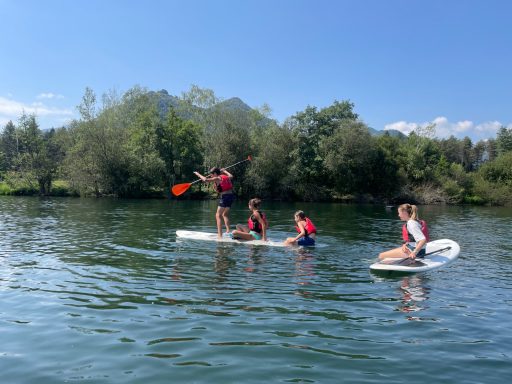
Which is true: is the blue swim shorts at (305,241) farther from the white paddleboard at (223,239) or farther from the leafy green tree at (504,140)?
the leafy green tree at (504,140)

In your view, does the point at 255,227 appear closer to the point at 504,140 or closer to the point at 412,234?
the point at 412,234

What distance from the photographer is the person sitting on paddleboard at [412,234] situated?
38.2 feet

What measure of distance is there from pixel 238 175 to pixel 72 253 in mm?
42393

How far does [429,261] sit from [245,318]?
272 inches

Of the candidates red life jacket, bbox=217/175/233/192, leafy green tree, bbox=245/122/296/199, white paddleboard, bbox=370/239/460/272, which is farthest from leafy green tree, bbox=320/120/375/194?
white paddleboard, bbox=370/239/460/272

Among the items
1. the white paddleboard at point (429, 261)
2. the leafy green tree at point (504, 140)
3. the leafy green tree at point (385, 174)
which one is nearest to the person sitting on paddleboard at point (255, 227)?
the white paddleboard at point (429, 261)

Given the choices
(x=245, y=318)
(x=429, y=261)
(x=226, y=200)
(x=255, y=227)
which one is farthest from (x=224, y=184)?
(x=245, y=318)

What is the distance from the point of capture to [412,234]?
11.8 meters

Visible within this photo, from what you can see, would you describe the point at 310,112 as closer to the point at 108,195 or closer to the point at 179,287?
the point at 108,195

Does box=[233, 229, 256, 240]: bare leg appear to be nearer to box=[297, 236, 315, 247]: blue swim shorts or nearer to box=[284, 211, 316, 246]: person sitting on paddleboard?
box=[284, 211, 316, 246]: person sitting on paddleboard

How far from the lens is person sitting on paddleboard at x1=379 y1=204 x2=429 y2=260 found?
11.6 metres

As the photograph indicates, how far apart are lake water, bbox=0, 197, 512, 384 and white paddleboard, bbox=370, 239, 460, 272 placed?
25cm

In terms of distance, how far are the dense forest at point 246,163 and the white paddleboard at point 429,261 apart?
41.2 meters

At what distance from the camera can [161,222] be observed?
23375 millimetres
